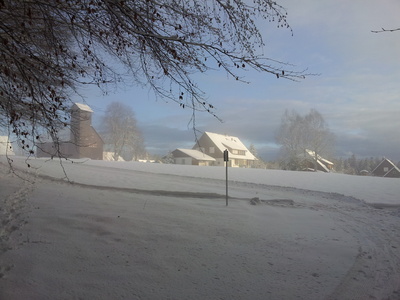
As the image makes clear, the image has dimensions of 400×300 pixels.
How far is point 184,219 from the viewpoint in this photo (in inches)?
276

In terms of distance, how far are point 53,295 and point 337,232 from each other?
588cm

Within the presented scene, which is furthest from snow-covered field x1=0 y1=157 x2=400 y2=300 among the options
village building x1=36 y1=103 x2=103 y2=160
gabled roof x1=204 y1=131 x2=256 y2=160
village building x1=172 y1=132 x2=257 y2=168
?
gabled roof x1=204 y1=131 x2=256 y2=160

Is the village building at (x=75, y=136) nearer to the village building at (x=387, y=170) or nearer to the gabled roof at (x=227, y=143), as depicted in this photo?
the gabled roof at (x=227, y=143)

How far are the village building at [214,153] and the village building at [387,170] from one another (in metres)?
20.9

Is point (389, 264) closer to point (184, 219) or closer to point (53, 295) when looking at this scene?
point (184, 219)

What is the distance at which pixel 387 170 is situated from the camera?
49.7 metres

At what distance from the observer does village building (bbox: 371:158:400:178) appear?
48.1 m

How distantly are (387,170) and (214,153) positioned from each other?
1108 inches

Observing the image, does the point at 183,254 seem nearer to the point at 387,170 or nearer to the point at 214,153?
the point at 214,153

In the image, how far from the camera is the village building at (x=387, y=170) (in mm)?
48069

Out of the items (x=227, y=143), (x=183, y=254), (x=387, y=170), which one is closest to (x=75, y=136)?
(x=183, y=254)

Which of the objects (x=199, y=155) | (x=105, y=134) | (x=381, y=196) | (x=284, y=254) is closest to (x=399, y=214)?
(x=381, y=196)

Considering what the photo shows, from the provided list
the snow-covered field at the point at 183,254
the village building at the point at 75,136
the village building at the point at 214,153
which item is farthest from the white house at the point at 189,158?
the snow-covered field at the point at 183,254

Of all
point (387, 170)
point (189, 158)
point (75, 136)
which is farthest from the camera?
point (387, 170)
